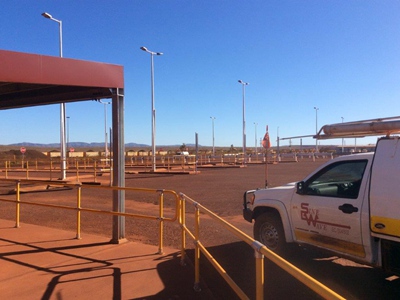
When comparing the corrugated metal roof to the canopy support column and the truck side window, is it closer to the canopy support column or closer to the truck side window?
the canopy support column

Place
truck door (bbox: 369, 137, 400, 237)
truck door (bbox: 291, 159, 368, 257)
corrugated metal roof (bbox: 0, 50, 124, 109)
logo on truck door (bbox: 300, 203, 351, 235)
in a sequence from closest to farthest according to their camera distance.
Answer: truck door (bbox: 369, 137, 400, 237) → truck door (bbox: 291, 159, 368, 257) → logo on truck door (bbox: 300, 203, 351, 235) → corrugated metal roof (bbox: 0, 50, 124, 109)

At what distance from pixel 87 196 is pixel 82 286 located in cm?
1203

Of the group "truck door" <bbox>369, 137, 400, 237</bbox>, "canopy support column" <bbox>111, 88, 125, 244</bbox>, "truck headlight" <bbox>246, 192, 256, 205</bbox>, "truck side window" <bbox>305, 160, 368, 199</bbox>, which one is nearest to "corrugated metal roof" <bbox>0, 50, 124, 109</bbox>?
"canopy support column" <bbox>111, 88, 125, 244</bbox>

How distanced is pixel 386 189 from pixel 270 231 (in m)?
2.63

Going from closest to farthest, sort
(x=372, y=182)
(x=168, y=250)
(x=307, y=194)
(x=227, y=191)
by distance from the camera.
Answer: (x=372, y=182), (x=307, y=194), (x=168, y=250), (x=227, y=191)

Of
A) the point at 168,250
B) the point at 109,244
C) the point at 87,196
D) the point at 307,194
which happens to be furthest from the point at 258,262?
the point at 87,196

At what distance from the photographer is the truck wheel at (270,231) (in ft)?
23.3

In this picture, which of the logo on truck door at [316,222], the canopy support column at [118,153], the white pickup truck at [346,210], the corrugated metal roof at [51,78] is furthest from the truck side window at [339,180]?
the corrugated metal roof at [51,78]

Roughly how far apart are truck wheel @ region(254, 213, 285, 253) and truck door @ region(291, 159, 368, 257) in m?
0.41

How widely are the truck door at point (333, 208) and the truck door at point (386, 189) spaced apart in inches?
13.8

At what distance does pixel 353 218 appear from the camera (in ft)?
18.6

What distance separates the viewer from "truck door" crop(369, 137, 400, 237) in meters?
5.00

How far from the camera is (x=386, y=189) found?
5.15m

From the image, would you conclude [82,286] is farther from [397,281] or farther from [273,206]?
[397,281]
